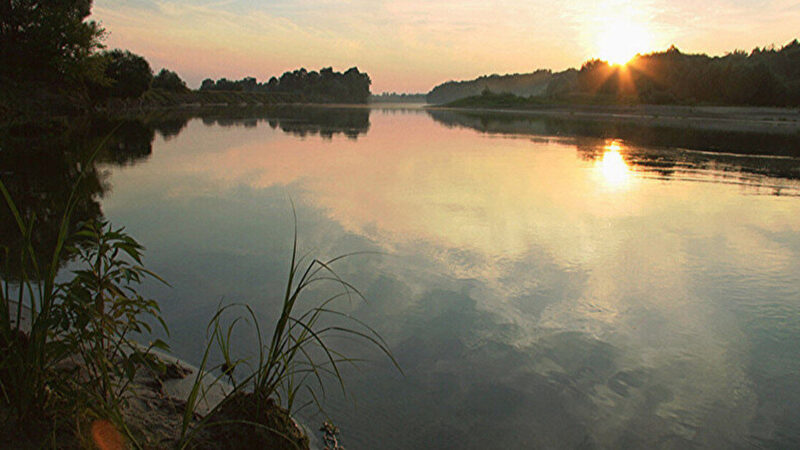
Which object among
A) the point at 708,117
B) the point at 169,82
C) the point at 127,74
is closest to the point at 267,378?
the point at 127,74

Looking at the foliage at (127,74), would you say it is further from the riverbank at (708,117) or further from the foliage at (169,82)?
the riverbank at (708,117)

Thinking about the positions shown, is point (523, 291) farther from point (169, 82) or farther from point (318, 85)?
point (318, 85)

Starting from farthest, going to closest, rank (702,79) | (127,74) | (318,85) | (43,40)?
(318,85), (702,79), (127,74), (43,40)

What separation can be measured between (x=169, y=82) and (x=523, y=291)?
298 feet

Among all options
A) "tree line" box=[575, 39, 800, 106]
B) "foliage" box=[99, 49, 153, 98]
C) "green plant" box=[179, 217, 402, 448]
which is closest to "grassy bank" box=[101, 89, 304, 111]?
"foliage" box=[99, 49, 153, 98]

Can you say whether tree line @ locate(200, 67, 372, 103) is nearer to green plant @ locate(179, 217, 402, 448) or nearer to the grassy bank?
the grassy bank

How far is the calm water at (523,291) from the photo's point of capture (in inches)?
134

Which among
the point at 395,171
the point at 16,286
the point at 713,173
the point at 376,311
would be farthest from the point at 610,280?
the point at 713,173

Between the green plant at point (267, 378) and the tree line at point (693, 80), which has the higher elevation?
the tree line at point (693, 80)

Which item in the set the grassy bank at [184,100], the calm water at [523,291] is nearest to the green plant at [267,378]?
the calm water at [523,291]

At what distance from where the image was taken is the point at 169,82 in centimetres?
8312

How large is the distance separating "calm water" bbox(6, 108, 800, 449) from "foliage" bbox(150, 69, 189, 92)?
3138 inches

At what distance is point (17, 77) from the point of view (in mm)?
35031

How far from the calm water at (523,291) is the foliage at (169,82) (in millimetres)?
79702
